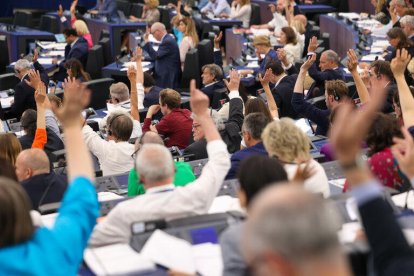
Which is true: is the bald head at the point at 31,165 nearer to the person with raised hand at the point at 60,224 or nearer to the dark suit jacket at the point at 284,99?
the person with raised hand at the point at 60,224

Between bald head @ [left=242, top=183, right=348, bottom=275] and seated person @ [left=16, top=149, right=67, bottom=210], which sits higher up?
bald head @ [left=242, top=183, right=348, bottom=275]

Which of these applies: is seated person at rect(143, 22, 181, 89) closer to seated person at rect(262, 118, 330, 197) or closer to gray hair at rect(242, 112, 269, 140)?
gray hair at rect(242, 112, 269, 140)

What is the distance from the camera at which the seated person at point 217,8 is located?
15969mm

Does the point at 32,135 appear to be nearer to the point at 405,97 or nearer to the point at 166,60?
the point at 405,97

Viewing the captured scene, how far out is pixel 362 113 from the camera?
85.1 inches

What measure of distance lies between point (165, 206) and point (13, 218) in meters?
0.90

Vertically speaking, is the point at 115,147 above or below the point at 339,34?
above

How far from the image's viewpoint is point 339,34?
13.2 meters

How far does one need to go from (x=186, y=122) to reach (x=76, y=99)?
15.3 feet

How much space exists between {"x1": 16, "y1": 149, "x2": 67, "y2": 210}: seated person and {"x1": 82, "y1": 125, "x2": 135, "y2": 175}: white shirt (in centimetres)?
147

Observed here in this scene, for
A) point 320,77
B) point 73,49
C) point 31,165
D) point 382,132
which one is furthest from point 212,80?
point 382,132

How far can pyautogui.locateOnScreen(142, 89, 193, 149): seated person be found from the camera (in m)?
7.34

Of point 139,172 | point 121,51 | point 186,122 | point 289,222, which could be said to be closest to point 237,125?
point 186,122

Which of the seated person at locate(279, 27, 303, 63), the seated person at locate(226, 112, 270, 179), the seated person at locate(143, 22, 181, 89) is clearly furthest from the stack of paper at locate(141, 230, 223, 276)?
the seated person at locate(143, 22, 181, 89)
